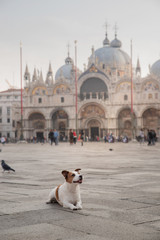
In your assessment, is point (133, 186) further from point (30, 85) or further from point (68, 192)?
point (30, 85)

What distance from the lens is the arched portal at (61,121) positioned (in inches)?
A: 2430

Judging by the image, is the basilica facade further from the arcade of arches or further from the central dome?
the central dome

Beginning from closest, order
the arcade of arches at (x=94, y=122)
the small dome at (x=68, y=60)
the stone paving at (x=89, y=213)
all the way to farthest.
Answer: the stone paving at (x=89, y=213) < the arcade of arches at (x=94, y=122) < the small dome at (x=68, y=60)

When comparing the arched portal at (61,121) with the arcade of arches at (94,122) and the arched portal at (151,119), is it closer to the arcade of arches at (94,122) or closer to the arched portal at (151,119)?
the arcade of arches at (94,122)

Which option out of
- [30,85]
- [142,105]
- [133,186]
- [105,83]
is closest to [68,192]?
[133,186]

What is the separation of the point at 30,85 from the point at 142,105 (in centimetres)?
1961

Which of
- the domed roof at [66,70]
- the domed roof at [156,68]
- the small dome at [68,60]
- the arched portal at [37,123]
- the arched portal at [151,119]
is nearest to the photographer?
the arched portal at [151,119]

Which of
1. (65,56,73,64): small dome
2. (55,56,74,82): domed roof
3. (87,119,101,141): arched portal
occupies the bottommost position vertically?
(87,119,101,141): arched portal

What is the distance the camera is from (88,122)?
2361 inches

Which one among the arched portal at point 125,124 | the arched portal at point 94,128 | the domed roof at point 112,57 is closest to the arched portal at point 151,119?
the arched portal at point 125,124

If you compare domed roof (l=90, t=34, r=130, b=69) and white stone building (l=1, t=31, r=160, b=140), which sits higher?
domed roof (l=90, t=34, r=130, b=69)

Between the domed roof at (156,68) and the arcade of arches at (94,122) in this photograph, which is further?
the domed roof at (156,68)

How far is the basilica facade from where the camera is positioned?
57062 millimetres

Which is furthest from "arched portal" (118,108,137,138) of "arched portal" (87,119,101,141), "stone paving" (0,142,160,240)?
"stone paving" (0,142,160,240)
